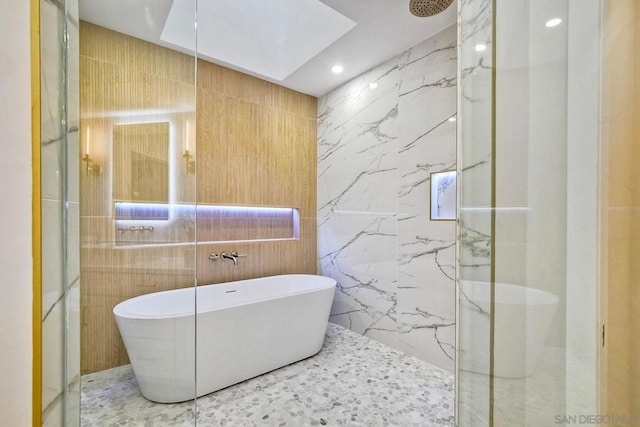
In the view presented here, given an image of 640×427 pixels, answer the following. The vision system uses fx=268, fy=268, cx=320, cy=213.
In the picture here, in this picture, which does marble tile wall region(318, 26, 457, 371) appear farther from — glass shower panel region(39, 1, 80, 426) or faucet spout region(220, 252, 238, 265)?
glass shower panel region(39, 1, 80, 426)

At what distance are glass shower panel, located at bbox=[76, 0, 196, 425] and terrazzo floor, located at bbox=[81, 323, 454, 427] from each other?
0.03 metres

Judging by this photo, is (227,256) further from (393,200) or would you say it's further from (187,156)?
(393,200)

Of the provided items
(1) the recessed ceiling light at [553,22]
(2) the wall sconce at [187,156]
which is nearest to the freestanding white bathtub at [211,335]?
(2) the wall sconce at [187,156]

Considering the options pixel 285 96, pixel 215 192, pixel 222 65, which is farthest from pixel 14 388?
pixel 285 96

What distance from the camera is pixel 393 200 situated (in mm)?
2586

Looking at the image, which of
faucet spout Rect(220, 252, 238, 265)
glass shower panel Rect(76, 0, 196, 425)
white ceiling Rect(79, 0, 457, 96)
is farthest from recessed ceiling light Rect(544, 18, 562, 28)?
faucet spout Rect(220, 252, 238, 265)

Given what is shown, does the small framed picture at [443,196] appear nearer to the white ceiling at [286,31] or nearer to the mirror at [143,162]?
the white ceiling at [286,31]

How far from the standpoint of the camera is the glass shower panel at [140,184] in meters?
1.60

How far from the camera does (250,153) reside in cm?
291

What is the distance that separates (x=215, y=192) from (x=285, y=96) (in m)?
1.42

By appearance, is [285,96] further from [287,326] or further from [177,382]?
[177,382]

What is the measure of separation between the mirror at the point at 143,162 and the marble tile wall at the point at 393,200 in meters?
1.83

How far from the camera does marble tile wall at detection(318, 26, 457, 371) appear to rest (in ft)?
7.20

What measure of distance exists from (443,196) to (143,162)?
227 cm
